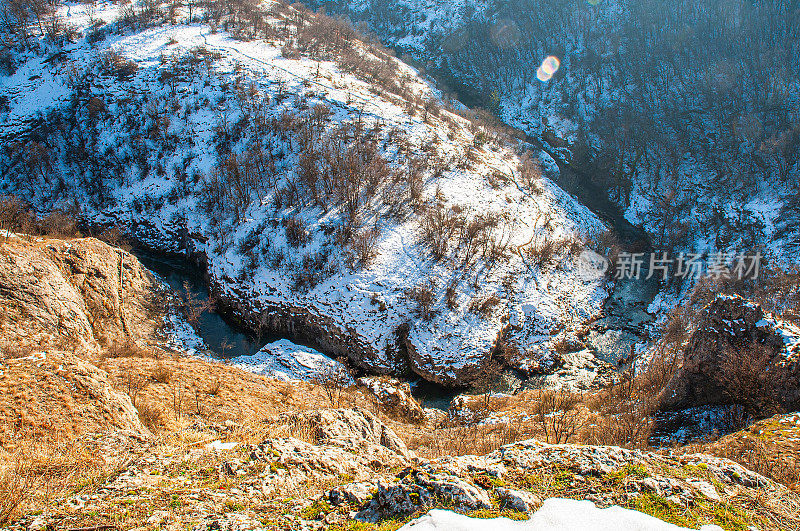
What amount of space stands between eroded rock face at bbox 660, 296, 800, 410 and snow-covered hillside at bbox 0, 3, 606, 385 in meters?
8.92

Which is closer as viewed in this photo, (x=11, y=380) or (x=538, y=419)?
(x=11, y=380)

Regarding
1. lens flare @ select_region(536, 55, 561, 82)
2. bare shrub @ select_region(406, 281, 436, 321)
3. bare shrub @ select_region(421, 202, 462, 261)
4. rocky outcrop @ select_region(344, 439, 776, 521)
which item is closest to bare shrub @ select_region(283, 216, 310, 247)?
bare shrub @ select_region(406, 281, 436, 321)

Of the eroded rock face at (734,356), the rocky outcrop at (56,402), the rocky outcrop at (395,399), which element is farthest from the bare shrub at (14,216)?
the eroded rock face at (734,356)

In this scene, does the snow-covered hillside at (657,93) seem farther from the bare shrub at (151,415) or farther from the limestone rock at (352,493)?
the bare shrub at (151,415)

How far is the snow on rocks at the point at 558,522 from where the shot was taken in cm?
296

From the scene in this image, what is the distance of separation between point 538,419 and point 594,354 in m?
11.0

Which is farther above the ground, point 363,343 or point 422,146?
point 422,146

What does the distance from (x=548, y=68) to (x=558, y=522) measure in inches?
2178

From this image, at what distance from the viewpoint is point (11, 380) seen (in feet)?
20.8

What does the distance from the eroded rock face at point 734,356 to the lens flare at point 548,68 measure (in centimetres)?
4444

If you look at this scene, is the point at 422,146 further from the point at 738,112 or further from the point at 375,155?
the point at 738,112

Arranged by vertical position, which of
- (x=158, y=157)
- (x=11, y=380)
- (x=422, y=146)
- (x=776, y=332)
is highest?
(x=422, y=146)

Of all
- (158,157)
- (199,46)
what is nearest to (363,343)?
(158,157)

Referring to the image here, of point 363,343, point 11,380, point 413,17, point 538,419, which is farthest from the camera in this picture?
point 413,17
